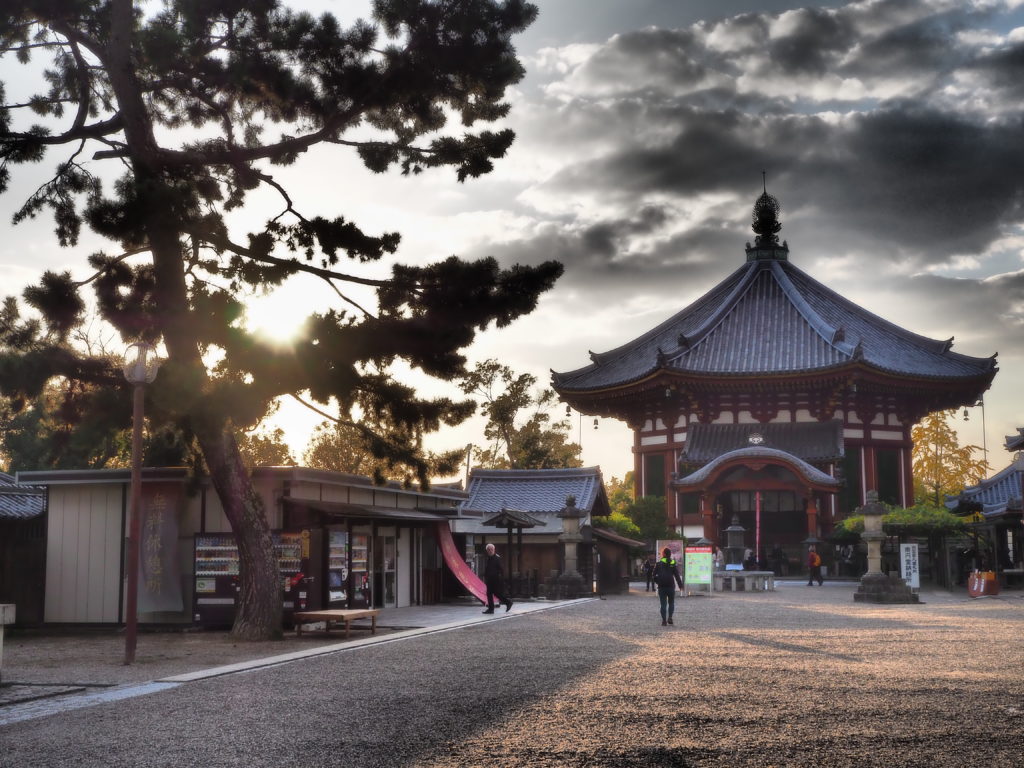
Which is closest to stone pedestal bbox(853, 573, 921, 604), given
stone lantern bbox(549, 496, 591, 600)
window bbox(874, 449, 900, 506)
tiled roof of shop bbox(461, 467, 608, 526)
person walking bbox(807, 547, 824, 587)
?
stone lantern bbox(549, 496, 591, 600)

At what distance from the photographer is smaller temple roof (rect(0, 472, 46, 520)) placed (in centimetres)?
2452

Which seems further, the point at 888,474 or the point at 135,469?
the point at 888,474

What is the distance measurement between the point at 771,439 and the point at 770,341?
19.0 ft

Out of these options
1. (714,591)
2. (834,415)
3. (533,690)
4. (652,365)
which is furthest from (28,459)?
(533,690)

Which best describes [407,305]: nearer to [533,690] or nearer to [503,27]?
[503,27]

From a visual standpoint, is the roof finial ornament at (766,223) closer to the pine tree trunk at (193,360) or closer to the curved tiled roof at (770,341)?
the curved tiled roof at (770,341)

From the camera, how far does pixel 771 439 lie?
4862cm

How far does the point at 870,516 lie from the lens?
29.5m

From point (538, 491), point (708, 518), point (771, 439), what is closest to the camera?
point (538, 491)

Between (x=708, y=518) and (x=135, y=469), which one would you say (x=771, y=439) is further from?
(x=135, y=469)

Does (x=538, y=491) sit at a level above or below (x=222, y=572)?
above

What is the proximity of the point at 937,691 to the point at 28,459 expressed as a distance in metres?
50.8

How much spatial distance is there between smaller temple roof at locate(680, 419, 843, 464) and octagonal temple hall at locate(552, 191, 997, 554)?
8 cm

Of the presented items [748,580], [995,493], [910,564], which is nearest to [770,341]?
[995,493]
